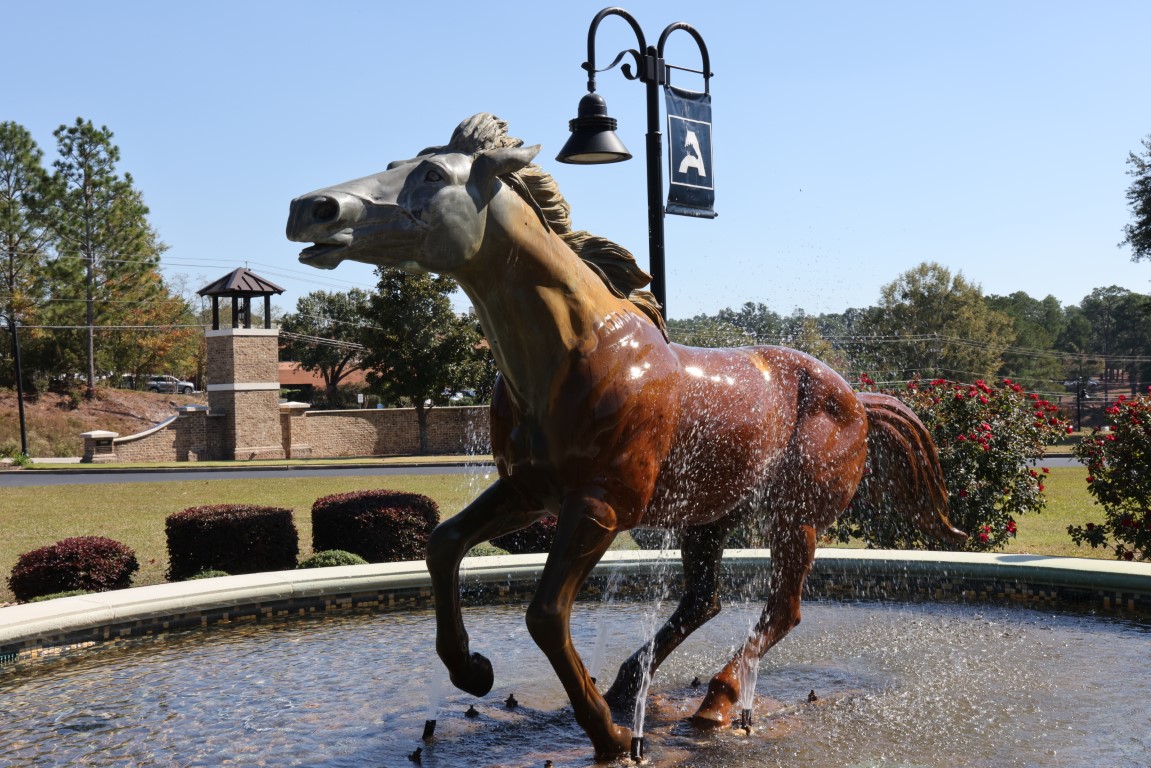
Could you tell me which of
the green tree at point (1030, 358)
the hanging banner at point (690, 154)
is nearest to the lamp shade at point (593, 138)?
the hanging banner at point (690, 154)

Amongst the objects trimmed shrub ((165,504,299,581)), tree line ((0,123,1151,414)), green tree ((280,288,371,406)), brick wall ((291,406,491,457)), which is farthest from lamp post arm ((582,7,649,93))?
green tree ((280,288,371,406))

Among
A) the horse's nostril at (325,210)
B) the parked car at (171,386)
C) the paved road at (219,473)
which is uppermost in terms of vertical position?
the horse's nostril at (325,210)

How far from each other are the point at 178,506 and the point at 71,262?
40.4 meters

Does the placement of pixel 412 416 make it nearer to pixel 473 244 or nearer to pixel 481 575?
pixel 481 575

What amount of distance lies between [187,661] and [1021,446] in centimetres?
900

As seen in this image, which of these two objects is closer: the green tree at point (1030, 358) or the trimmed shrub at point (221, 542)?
the trimmed shrub at point (221, 542)

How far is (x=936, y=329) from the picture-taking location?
66.3m

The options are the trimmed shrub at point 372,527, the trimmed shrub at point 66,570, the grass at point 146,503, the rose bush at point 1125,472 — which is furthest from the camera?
the grass at point 146,503

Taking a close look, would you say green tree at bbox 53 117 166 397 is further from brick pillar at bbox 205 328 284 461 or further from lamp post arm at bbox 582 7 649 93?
lamp post arm at bbox 582 7 649 93

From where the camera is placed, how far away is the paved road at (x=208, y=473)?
26.8m

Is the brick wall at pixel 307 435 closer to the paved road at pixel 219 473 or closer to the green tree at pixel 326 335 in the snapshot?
the paved road at pixel 219 473

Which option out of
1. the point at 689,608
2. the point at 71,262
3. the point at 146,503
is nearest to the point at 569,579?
the point at 689,608

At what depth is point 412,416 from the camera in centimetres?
4566

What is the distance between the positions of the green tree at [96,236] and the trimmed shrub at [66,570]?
48764 millimetres
